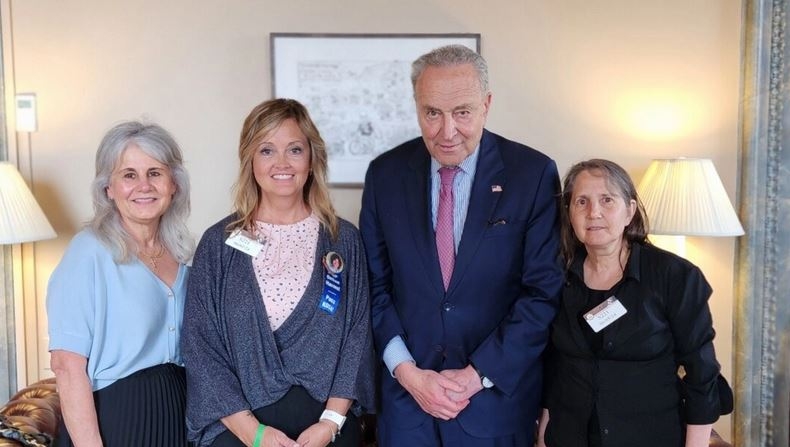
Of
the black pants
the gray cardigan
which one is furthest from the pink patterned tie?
the black pants

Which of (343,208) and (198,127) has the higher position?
(198,127)

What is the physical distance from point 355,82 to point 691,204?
171 centimetres

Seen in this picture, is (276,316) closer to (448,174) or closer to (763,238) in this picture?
(448,174)

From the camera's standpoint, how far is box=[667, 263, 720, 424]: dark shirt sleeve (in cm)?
182

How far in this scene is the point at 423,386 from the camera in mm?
1895

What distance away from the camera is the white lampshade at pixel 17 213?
9.45ft

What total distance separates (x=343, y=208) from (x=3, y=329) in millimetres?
1834

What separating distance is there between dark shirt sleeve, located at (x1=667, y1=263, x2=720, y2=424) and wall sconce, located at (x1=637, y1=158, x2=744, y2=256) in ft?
3.80

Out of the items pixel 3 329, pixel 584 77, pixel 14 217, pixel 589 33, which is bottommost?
pixel 3 329

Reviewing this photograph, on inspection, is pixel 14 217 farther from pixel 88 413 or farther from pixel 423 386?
pixel 423 386

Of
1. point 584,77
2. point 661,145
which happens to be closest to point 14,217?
point 584,77

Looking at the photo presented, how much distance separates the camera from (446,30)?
3277mm

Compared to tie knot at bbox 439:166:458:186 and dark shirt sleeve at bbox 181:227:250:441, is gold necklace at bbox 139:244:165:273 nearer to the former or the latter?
dark shirt sleeve at bbox 181:227:250:441

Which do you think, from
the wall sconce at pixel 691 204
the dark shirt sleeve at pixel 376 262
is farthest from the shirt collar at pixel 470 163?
the wall sconce at pixel 691 204
